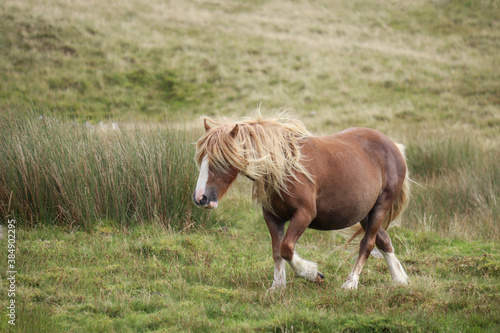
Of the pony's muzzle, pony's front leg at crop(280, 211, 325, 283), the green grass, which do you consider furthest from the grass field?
the pony's muzzle

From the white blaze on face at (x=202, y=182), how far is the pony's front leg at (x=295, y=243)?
3.06 feet

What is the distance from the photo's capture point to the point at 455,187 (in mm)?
9523

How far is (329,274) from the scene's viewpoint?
5891 millimetres

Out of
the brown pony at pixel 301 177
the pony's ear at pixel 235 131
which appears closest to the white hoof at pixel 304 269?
the brown pony at pixel 301 177

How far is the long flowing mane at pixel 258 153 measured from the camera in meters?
4.36

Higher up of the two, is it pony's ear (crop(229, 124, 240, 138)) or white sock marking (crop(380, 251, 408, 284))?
pony's ear (crop(229, 124, 240, 138))

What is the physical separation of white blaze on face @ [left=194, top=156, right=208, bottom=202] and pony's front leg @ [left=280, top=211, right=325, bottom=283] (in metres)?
0.93

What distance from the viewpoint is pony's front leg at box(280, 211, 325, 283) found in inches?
177

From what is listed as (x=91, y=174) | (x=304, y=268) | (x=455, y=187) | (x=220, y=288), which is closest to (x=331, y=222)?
(x=304, y=268)

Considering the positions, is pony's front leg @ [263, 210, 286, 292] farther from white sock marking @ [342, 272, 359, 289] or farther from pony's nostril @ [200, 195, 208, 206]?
pony's nostril @ [200, 195, 208, 206]

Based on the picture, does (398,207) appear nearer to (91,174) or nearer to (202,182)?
(202,182)

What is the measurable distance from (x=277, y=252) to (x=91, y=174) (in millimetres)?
3567

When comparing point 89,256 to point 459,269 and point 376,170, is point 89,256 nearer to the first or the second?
point 376,170

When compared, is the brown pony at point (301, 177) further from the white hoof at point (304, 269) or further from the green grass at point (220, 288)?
the green grass at point (220, 288)
